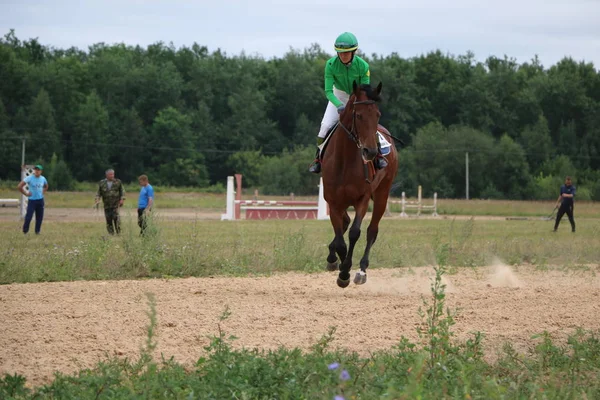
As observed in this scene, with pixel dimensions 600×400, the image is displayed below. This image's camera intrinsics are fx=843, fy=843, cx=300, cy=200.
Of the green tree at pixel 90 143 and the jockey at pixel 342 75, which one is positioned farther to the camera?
the green tree at pixel 90 143

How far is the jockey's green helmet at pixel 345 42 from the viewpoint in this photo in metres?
11.2

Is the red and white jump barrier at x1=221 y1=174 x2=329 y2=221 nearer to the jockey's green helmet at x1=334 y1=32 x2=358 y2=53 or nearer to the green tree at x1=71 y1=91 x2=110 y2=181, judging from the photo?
the jockey's green helmet at x1=334 y1=32 x2=358 y2=53

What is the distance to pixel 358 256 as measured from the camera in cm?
1825

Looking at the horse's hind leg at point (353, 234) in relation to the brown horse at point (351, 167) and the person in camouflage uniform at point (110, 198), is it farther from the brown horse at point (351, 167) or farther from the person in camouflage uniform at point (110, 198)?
the person in camouflage uniform at point (110, 198)

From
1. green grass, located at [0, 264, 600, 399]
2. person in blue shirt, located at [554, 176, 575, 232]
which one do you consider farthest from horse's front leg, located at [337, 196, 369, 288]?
person in blue shirt, located at [554, 176, 575, 232]

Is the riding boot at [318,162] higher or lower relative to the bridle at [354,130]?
lower

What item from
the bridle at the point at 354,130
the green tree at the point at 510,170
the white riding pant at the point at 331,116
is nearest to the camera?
the bridle at the point at 354,130

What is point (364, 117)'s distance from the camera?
1073 cm

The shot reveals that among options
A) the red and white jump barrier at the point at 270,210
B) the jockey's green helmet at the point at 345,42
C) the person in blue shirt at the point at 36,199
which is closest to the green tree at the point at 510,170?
the red and white jump barrier at the point at 270,210

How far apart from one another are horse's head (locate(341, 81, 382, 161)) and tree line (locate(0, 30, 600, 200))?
2554 inches

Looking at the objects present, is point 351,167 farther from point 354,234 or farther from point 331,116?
point 331,116

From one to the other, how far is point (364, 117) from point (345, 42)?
1133mm

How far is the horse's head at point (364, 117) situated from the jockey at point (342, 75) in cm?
31

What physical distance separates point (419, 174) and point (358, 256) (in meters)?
66.1
